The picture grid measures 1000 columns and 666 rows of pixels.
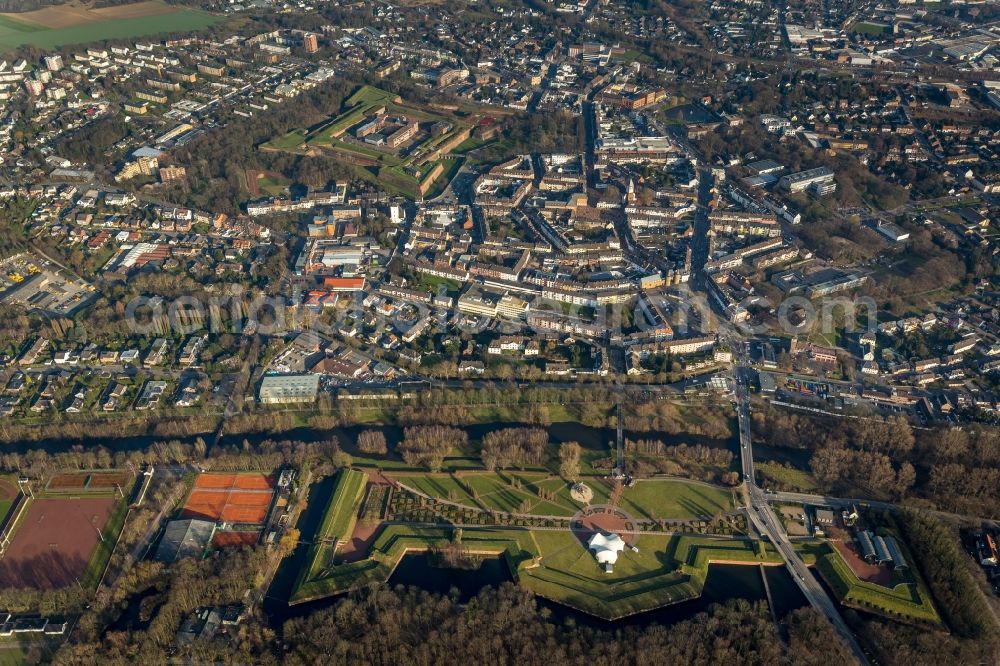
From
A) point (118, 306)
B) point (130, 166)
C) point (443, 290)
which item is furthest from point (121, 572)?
point (130, 166)

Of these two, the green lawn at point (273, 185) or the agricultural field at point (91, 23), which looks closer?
the green lawn at point (273, 185)

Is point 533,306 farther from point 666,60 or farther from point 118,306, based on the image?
point 666,60

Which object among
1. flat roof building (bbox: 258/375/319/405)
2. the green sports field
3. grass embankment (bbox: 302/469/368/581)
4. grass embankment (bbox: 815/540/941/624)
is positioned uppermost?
the green sports field

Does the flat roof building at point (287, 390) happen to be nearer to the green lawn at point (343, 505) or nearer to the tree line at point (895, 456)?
the green lawn at point (343, 505)

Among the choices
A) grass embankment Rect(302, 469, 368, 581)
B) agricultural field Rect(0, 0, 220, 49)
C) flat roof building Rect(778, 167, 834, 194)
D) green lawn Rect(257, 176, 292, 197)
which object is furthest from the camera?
agricultural field Rect(0, 0, 220, 49)

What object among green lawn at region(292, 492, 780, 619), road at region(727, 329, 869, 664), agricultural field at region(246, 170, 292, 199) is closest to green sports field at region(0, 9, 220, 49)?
agricultural field at region(246, 170, 292, 199)

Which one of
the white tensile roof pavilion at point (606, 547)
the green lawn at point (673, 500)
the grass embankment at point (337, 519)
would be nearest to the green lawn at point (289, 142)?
the grass embankment at point (337, 519)

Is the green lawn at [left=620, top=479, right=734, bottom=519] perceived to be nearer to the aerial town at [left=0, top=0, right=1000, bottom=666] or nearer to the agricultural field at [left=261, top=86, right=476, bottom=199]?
the aerial town at [left=0, top=0, right=1000, bottom=666]
